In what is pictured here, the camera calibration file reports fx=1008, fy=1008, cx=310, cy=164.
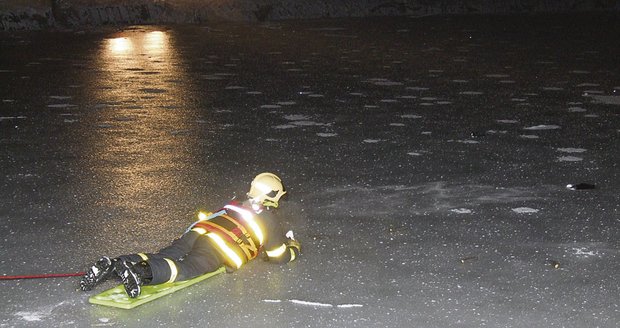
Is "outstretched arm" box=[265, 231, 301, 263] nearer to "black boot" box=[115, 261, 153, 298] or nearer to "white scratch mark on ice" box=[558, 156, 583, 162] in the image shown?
"black boot" box=[115, 261, 153, 298]

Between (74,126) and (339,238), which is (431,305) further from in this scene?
(74,126)

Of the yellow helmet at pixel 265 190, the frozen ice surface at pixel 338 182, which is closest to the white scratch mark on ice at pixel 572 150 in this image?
the frozen ice surface at pixel 338 182

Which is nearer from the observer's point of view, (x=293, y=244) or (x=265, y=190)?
(x=265, y=190)

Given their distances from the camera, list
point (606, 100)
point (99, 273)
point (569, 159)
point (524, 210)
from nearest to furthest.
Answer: point (99, 273) < point (524, 210) < point (569, 159) < point (606, 100)

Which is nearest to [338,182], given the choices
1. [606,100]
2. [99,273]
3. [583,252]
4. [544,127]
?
[583,252]

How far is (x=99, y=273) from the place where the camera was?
16.0 ft

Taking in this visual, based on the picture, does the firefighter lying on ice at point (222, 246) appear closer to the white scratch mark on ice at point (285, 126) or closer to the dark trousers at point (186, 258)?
the dark trousers at point (186, 258)

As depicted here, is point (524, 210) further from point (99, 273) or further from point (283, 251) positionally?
point (99, 273)

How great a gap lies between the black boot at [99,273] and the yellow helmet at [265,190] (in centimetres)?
94

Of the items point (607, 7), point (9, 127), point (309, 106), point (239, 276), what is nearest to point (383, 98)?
point (309, 106)

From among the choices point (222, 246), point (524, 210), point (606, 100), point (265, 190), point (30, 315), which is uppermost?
point (265, 190)

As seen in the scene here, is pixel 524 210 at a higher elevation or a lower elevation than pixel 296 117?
higher

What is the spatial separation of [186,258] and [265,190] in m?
0.59

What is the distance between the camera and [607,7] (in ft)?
110
